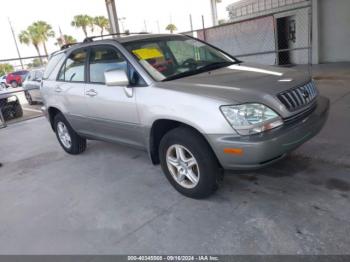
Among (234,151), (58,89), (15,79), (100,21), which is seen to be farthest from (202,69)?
(100,21)

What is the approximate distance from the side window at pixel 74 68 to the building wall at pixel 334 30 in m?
10.1

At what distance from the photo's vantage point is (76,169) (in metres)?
4.65

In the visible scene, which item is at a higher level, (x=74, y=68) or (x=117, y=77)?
(x=74, y=68)

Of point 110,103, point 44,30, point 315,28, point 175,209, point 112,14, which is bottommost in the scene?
point 175,209

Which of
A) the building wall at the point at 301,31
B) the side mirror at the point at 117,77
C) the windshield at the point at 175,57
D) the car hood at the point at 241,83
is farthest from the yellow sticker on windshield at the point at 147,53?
the building wall at the point at 301,31

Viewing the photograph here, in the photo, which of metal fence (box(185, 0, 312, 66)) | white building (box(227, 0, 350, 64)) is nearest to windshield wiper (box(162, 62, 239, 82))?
white building (box(227, 0, 350, 64))

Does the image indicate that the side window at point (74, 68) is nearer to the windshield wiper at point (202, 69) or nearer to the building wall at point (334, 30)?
the windshield wiper at point (202, 69)

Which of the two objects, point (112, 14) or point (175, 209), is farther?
point (112, 14)

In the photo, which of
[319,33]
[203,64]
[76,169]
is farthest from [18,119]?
[319,33]

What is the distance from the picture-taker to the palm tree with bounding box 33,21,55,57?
1548 inches

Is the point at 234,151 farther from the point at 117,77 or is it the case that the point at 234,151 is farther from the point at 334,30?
the point at 334,30

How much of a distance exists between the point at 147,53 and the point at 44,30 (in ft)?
138

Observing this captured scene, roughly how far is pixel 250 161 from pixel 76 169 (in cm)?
293

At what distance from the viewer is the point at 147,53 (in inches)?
142
